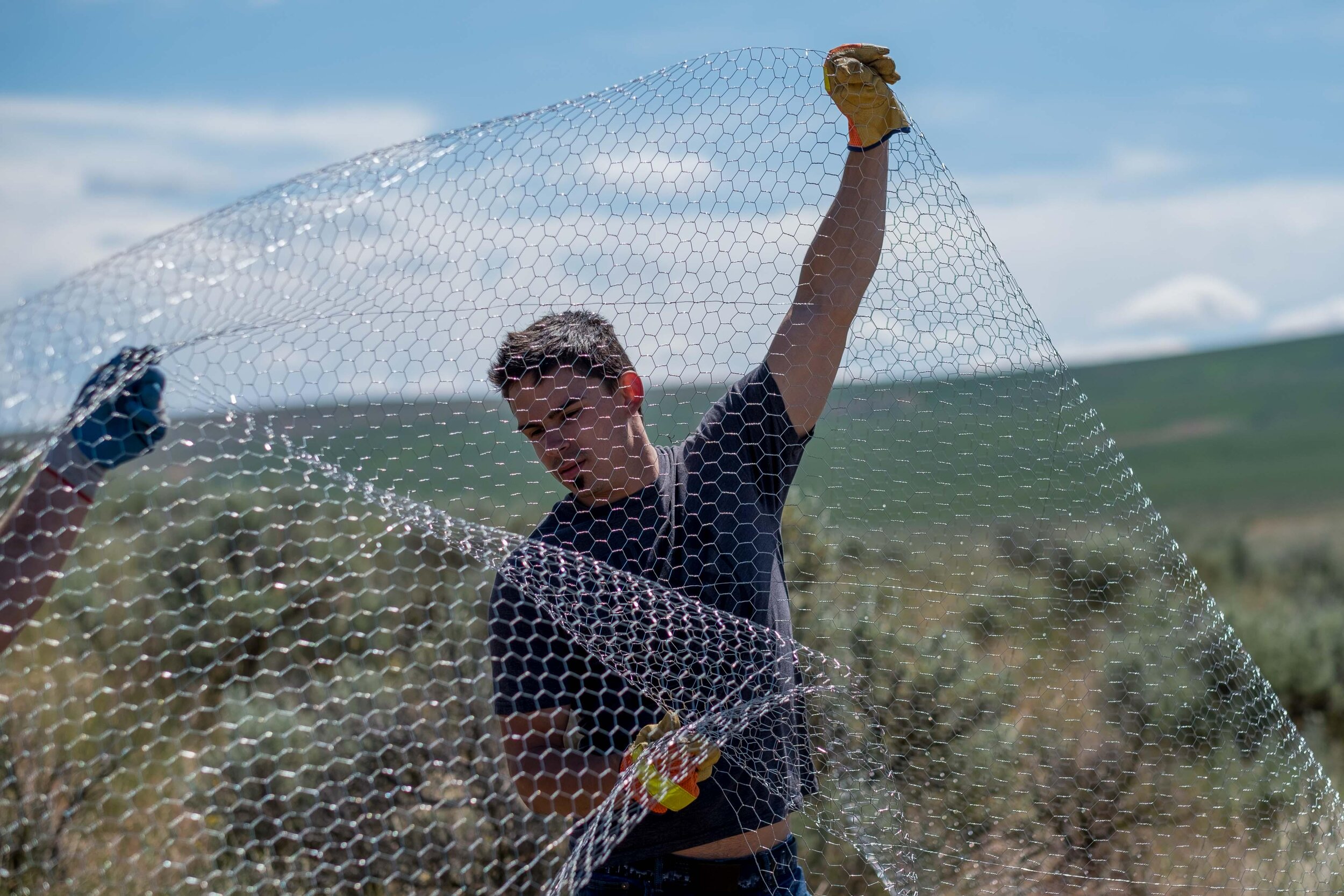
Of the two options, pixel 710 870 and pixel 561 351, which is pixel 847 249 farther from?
pixel 710 870

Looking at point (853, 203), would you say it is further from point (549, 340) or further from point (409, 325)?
point (409, 325)

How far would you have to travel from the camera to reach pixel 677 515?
170 cm

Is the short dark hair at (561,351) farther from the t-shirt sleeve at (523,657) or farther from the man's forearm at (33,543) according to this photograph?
the man's forearm at (33,543)

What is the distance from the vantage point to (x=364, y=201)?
6.37 feet

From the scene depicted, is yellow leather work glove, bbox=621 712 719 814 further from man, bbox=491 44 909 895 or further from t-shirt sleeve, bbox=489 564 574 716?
t-shirt sleeve, bbox=489 564 574 716

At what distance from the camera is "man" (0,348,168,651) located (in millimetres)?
1598

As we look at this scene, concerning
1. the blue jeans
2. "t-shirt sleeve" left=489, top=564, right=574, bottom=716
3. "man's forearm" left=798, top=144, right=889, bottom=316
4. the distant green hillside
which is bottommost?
the distant green hillside

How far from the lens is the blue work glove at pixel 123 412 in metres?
1.69

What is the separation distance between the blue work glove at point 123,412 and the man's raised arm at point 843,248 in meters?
1.01

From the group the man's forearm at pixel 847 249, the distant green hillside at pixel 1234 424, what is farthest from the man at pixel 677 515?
the distant green hillside at pixel 1234 424

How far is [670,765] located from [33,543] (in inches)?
40.3

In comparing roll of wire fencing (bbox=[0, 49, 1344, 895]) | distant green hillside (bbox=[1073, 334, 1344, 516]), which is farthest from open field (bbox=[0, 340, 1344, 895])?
distant green hillside (bbox=[1073, 334, 1344, 516])

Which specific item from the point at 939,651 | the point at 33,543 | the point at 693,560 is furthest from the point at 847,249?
the point at 33,543

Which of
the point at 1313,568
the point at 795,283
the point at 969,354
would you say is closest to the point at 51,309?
the point at 795,283
